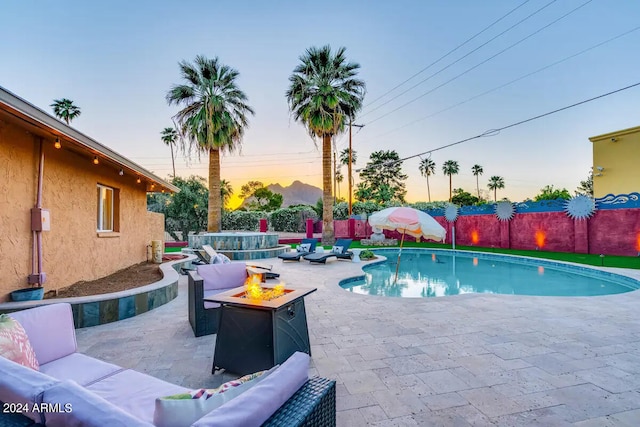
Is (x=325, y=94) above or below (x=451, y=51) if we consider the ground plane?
below

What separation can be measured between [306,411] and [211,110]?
15.8 m

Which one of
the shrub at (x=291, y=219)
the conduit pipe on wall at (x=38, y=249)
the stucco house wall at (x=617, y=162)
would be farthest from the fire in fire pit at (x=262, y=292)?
the shrub at (x=291, y=219)

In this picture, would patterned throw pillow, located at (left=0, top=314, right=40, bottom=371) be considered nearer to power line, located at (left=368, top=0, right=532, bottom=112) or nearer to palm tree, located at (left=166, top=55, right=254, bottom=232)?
palm tree, located at (left=166, top=55, right=254, bottom=232)

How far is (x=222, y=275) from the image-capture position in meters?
5.00

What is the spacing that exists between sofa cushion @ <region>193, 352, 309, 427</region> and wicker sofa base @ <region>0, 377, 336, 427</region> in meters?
0.03

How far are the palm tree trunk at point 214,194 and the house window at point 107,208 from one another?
7.46 meters

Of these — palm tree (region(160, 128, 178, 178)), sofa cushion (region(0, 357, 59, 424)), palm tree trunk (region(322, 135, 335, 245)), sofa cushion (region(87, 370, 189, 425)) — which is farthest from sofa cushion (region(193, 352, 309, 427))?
palm tree (region(160, 128, 178, 178))

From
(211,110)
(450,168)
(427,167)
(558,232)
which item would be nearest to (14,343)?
(211,110)

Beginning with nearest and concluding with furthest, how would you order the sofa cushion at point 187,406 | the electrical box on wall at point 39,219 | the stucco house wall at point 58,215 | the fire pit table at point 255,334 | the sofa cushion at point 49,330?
the sofa cushion at point 187,406 → the sofa cushion at point 49,330 → the fire pit table at point 255,334 → the stucco house wall at point 58,215 → the electrical box on wall at point 39,219

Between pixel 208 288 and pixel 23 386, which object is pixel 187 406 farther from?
pixel 208 288

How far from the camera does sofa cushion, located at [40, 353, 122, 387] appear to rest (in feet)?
7.08

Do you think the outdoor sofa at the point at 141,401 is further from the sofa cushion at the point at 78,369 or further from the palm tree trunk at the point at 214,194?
the palm tree trunk at the point at 214,194

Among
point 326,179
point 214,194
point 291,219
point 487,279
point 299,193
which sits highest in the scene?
point 299,193

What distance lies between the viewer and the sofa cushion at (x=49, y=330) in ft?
7.44
